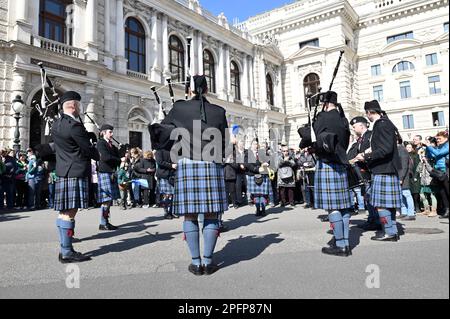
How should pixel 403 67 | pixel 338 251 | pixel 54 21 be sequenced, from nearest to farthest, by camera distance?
pixel 338 251 → pixel 54 21 → pixel 403 67

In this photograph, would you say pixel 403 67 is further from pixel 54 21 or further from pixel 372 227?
pixel 372 227

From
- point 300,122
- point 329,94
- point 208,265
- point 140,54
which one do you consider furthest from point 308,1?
point 208,265

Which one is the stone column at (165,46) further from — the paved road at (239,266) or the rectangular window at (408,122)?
the rectangular window at (408,122)

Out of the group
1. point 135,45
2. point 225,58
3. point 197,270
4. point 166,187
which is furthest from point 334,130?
point 225,58

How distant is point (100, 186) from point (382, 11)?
3116cm

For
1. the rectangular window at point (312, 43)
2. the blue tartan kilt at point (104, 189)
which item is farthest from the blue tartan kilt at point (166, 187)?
the rectangular window at point (312, 43)

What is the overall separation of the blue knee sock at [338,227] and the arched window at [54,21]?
50.2 ft

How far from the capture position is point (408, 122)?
2700 centimetres

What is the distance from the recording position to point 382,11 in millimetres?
28406

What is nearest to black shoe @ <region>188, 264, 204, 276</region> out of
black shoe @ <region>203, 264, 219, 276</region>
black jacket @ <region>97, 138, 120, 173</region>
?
black shoe @ <region>203, 264, 219, 276</region>

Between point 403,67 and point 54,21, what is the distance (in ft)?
85.5

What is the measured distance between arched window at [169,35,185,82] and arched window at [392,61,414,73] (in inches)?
734

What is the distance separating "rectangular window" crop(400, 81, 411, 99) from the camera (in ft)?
87.0

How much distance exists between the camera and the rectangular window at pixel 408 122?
26.8 m
